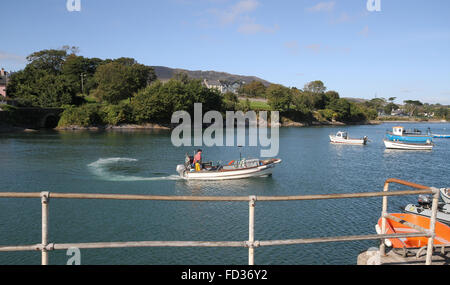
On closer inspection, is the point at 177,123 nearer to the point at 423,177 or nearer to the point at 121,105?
the point at 121,105

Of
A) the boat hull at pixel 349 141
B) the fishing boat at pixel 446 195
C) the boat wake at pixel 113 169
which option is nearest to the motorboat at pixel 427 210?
the fishing boat at pixel 446 195

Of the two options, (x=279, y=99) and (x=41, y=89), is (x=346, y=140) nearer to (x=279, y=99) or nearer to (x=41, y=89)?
(x=279, y=99)

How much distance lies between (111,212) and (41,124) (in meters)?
80.7

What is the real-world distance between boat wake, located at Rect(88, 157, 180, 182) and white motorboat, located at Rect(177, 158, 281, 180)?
177 cm

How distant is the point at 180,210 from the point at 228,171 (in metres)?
9.65

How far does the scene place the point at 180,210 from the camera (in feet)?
75.0

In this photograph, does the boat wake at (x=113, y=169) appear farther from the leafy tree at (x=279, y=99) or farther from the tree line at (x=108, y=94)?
the leafy tree at (x=279, y=99)

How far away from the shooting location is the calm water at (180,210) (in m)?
16.1

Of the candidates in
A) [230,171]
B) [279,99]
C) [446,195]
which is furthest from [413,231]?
[279,99]
